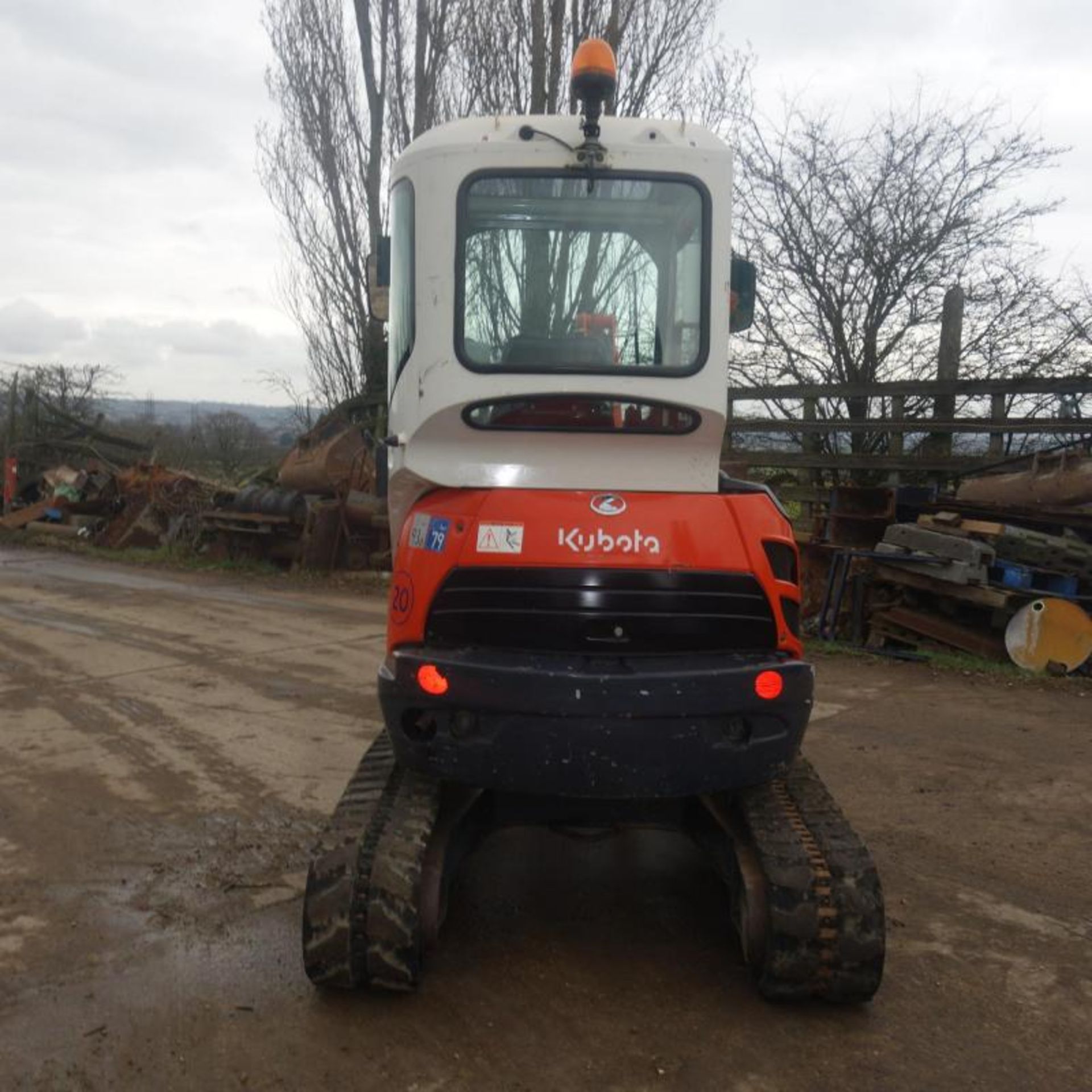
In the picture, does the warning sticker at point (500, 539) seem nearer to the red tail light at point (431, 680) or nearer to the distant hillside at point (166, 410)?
the red tail light at point (431, 680)

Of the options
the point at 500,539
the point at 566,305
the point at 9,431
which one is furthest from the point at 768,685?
the point at 9,431

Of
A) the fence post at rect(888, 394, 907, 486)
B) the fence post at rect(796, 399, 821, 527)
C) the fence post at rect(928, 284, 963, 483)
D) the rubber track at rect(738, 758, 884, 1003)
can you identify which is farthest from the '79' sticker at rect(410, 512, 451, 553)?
the fence post at rect(928, 284, 963, 483)

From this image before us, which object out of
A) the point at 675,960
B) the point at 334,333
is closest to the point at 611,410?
the point at 675,960

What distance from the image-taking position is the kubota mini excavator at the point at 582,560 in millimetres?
3197

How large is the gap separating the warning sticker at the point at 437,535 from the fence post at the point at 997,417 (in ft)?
26.6

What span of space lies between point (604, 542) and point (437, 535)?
0.53 metres

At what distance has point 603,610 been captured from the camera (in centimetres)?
324

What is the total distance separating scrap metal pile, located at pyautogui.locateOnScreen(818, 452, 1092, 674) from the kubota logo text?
19.0 ft

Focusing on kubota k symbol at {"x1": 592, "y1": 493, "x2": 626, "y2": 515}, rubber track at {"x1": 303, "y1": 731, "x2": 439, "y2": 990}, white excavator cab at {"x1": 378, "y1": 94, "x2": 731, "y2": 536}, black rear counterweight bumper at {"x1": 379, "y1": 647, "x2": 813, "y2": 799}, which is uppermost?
white excavator cab at {"x1": 378, "y1": 94, "x2": 731, "y2": 536}

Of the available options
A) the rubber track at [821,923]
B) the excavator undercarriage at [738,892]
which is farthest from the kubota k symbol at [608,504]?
the rubber track at [821,923]

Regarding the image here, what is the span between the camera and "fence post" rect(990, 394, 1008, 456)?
10.1 m

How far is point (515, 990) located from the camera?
136 inches

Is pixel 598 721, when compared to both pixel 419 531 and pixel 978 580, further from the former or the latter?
pixel 978 580

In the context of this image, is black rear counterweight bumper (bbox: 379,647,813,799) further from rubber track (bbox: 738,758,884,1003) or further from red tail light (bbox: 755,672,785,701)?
rubber track (bbox: 738,758,884,1003)
